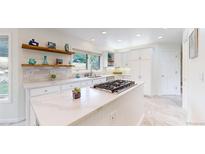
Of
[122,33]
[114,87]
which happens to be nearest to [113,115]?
[114,87]

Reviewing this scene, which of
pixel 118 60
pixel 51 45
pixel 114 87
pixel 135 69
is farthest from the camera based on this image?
pixel 118 60

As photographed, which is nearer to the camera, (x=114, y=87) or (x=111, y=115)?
(x=111, y=115)

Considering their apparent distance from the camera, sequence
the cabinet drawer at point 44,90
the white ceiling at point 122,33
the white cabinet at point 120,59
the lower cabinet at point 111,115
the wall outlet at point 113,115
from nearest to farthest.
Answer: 1. the lower cabinet at point 111,115
2. the wall outlet at point 113,115
3. the cabinet drawer at point 44,90
4. the white ceiling at point 122,33
5. the white cabinet at point 120,59

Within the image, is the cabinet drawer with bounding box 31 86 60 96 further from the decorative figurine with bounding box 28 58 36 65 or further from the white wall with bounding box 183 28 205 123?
the white wall with bounding box 183 28 205 123

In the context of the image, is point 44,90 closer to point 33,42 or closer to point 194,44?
point 33,42

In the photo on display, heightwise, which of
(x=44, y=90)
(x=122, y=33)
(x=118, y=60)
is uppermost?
(x=122, y=33)

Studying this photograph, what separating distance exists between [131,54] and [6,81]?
17.2 feet

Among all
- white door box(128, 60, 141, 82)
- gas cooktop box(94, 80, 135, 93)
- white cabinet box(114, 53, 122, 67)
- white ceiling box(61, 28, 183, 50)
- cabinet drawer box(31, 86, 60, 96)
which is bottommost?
cabinet drawer box(31, 86, 60, 96)

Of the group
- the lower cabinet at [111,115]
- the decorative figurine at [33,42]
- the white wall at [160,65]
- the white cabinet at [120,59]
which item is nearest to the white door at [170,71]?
the white wall at [160,65]

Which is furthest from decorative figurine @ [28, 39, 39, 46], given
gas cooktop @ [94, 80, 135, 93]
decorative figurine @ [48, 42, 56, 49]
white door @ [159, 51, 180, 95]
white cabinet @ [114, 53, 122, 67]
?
white door @ [159, 51, 180, 95]

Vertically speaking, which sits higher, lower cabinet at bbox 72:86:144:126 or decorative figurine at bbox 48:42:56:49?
decorative figurine at bbox 48:42:56:49

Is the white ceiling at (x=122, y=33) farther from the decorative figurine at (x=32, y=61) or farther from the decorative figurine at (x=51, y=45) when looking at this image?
the decorative figurine at (x=32, y=61)
